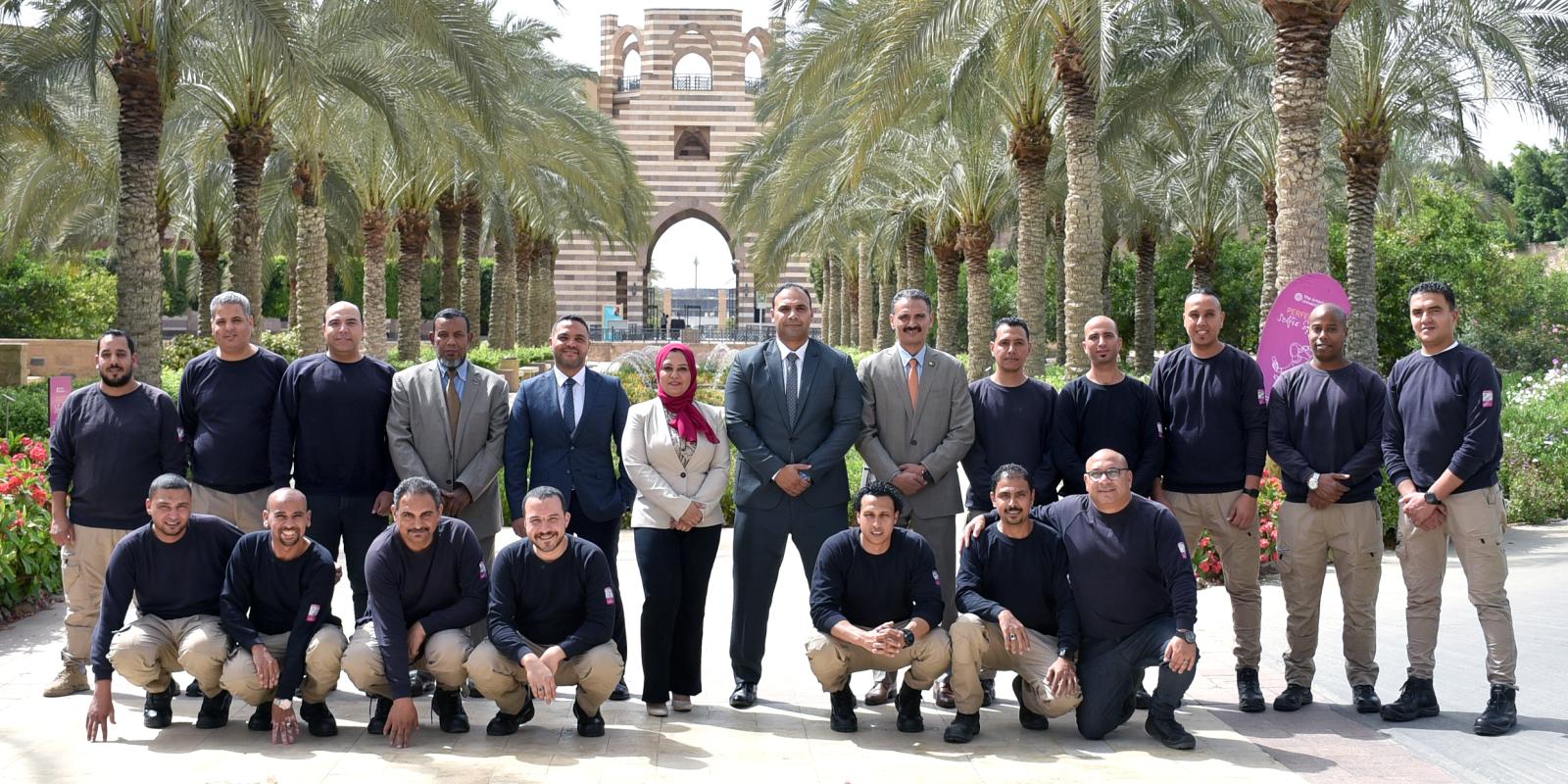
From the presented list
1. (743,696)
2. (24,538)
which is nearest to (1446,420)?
(743,696)

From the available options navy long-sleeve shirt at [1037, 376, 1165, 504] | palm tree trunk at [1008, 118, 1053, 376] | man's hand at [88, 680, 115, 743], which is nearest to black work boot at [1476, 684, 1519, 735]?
navy long-sleeve shirt at [1037, 376, 1165, 504]

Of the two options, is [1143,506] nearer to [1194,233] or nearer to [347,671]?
[347,671]

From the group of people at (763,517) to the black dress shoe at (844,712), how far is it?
11mm

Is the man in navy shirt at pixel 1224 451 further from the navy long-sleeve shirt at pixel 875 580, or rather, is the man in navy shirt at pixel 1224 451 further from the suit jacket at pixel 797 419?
the suit jacket at pixel 797 419

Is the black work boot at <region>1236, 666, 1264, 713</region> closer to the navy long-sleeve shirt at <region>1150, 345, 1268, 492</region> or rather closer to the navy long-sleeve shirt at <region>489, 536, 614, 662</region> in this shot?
the navy long-sleeve shirt at <region>1150, 345, 1268, 492</region>

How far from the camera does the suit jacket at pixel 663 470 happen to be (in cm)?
612

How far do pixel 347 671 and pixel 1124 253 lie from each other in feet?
119

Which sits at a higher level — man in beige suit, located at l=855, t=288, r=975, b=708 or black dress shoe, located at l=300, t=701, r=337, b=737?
man in beige suit, located at l=855, t=288, r=975, b=708

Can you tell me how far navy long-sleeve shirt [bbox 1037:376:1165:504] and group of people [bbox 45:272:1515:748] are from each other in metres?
0.01

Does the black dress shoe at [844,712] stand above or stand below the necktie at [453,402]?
below

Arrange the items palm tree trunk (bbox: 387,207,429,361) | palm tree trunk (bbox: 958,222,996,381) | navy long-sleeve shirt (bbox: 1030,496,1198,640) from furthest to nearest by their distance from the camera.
A: palm tree trunk (bbox: 387,207,429,361) < palm tree trunk (bbox: 958,222,996,381) < navy long-sleeve shirt (bbox: 1030,496,1198,640)

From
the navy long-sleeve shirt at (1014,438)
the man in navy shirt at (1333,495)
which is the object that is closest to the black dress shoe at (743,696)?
the navy long-sleeve shirt at (1014,438)

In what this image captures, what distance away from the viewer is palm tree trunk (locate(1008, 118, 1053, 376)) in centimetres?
1786

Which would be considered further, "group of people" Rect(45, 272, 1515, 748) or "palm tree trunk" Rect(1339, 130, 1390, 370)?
"palm tree trunk" Rect(1339, 130, 1390, 370)
